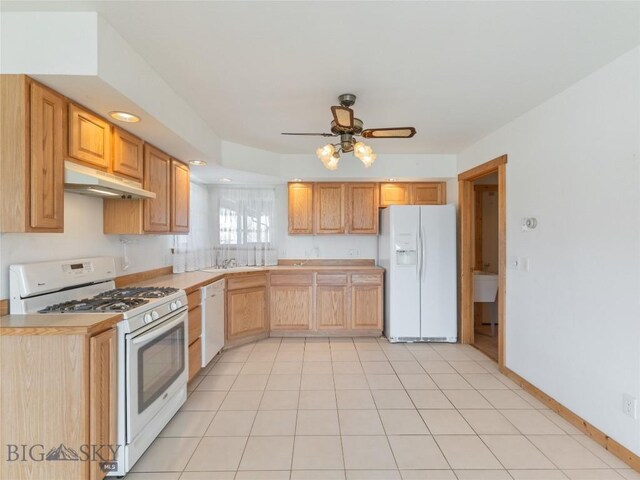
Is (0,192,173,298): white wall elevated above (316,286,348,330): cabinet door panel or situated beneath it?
elevated above

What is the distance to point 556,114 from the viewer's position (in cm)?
241

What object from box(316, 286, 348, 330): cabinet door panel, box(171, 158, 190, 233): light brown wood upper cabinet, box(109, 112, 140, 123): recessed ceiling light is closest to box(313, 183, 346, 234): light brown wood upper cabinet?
box(316, 286, 348, 330): cabinet door panel

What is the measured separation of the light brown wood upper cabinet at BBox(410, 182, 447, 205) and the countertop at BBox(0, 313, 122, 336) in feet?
12.3

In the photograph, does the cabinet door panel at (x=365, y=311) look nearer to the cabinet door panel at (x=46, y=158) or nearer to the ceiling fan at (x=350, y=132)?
the ceiling fan at (x=350, y=132)

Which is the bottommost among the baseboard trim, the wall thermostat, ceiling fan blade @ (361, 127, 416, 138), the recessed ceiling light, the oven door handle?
the baseboard trim

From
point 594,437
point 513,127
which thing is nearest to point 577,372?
point 594,437

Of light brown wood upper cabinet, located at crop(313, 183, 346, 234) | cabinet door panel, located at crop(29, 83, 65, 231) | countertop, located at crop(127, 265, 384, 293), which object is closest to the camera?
cabinet door panel, located at crop(29, 83, 65, 231)

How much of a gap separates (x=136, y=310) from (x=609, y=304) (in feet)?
9.52

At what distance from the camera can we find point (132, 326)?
5.84 ft

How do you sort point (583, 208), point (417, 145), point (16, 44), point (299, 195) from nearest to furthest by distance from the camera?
point (16, 44), point (583, 208), point (417, 145), point (299, 195)

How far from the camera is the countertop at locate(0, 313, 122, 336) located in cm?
150

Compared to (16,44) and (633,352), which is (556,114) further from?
(16,44)

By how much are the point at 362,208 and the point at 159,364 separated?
121 inches

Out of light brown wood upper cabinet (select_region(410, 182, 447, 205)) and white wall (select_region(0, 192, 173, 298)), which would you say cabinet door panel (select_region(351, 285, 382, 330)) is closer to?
light brown wood upper cabinet (select_region(410, 182, 447, 205))
